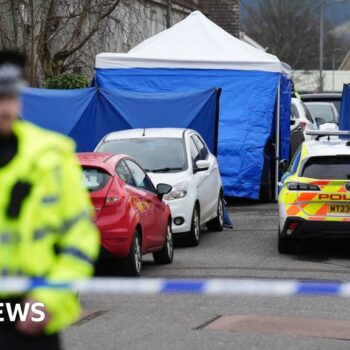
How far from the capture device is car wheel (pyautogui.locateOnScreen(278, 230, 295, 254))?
14.4m

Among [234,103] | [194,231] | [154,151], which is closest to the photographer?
[194,231]

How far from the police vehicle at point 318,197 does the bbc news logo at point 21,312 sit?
9.88 metres

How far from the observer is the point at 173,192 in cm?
1496

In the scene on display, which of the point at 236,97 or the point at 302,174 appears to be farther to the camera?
the point at 236,97

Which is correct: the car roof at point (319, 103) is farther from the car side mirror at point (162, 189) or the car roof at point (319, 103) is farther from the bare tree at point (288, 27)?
the bare tree at point (288, 27)

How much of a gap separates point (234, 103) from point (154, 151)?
18.6 feet

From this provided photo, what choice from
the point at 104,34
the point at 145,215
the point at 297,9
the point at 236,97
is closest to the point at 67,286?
the point at 145,215

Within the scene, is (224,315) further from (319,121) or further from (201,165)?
(319,121)

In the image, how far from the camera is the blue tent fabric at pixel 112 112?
19.3m

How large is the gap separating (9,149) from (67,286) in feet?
1.84

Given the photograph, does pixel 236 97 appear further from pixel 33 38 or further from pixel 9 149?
pixel 9 149

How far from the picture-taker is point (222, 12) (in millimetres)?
50562

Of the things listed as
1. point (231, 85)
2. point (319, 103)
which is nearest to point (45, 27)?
point (231, 85)

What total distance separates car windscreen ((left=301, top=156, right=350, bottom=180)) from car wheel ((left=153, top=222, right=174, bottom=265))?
1.88 m
